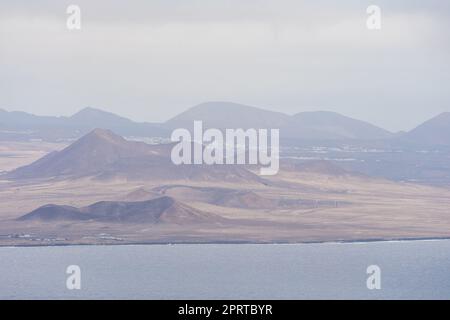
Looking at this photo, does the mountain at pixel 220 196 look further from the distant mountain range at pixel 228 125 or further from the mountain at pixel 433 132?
the mountain at pixel 433 132

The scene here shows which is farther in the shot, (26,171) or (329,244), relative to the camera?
(26,171)

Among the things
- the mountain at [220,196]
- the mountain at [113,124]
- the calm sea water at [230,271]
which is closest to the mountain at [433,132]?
the mountain at [113,124]

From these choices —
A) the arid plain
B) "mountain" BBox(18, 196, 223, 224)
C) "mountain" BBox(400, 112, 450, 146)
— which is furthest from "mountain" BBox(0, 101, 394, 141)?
"mountain" BBox(18, 196, 223, 224)

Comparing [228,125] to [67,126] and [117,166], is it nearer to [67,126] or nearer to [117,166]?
[67,126]
